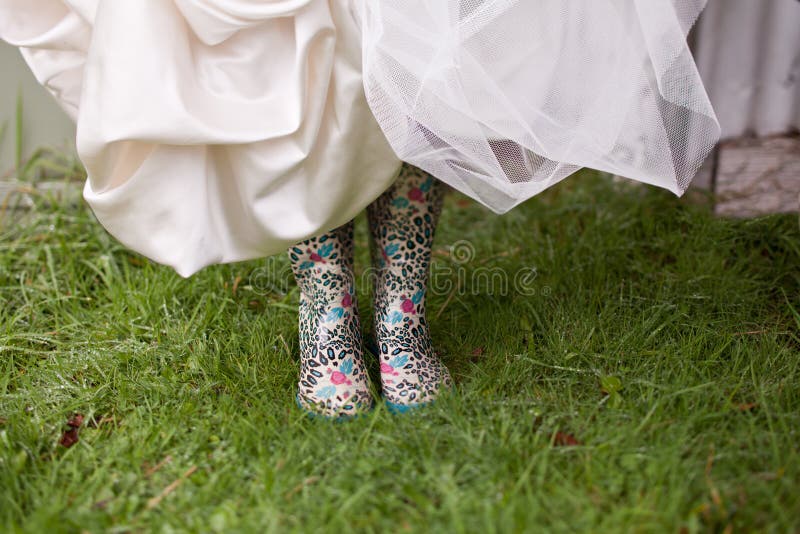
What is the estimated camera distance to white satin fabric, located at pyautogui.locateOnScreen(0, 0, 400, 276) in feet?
3.41

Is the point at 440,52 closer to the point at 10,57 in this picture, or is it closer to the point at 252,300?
the point at 252,300

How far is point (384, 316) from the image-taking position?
53.1 inches

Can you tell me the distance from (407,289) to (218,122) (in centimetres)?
46

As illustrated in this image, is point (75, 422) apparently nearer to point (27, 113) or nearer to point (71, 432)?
point (71, 432)

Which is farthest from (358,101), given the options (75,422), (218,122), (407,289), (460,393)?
(75,422)

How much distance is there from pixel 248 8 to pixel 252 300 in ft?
2.78

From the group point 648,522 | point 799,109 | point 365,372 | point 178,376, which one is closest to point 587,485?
point 648,522

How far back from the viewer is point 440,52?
A: 39.9 inches

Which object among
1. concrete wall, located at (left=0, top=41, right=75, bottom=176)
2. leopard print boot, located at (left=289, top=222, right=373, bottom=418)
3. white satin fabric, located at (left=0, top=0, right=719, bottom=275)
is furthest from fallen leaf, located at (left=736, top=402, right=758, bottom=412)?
concrete wall, located at (left=0, top=41, right=75, bottom=176)

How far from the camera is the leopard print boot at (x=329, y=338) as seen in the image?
1.25m

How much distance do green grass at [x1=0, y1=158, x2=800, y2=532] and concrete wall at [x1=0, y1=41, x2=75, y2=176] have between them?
0.28 meters

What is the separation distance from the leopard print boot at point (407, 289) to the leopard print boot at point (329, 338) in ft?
0.20

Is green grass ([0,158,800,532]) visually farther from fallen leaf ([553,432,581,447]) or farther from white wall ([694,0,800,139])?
white wall ([694,0,800,139])

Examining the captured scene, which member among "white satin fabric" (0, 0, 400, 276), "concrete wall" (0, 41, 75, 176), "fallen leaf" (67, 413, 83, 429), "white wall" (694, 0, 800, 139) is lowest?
"fallen leaf" (67, 413, 83, 429)
